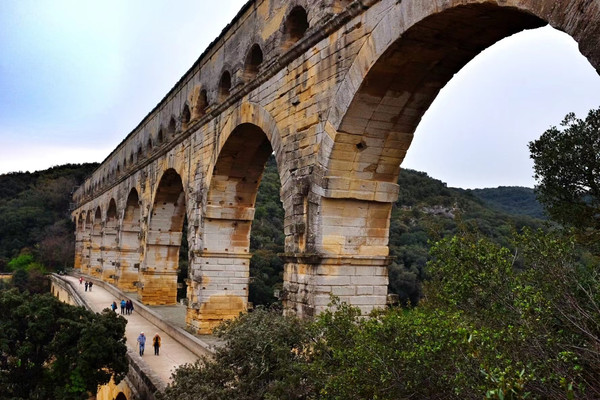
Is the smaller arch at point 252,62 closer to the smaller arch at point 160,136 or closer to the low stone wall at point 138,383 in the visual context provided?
the low stone wall at point 138,383

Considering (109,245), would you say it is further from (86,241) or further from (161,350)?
(161,350)

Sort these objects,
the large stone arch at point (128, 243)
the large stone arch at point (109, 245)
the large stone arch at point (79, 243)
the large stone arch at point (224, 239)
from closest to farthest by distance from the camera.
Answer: the large stone arch at point (224, 239) → the large stone arch at point (128, 243) → the large stone arch at point (109, 245) → the large stone arch at point (79, 243)

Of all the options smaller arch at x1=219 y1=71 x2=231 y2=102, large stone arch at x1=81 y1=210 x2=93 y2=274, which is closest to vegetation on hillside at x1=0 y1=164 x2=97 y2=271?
large stone arch at x1=81 y1=210 x2=93 y2=274

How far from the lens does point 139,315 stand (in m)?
18.9

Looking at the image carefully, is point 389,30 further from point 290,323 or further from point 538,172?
point 538,172

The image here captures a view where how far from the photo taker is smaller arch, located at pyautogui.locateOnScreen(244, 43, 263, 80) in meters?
11.7

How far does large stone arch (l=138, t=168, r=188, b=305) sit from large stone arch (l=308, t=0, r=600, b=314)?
38.1ft

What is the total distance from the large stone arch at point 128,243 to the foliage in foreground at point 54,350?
41.6ft

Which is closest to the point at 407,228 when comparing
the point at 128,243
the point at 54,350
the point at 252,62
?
Result: the point at 128,243

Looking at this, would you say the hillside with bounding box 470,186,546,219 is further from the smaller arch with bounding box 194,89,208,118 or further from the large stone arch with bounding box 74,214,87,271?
the smaller arch with bounding box 194,89,208,118

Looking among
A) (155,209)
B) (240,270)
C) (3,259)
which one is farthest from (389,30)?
(3,259)

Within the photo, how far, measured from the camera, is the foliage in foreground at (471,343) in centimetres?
383

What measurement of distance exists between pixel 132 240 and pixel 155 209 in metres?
6.28

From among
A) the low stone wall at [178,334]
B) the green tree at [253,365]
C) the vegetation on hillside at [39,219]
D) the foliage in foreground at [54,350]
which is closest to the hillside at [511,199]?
the vegetation on hillside at [39,219]
